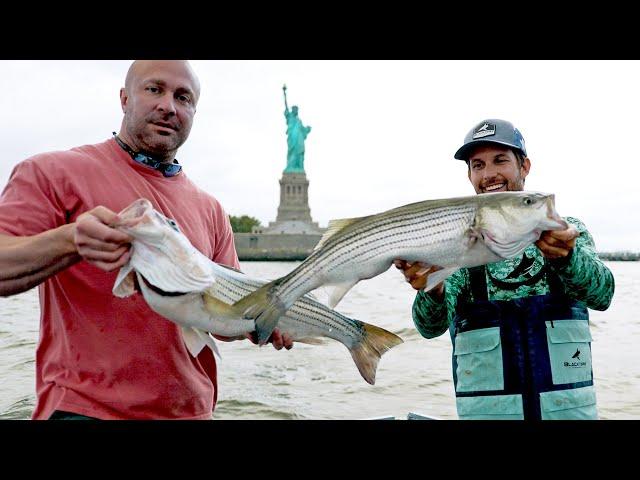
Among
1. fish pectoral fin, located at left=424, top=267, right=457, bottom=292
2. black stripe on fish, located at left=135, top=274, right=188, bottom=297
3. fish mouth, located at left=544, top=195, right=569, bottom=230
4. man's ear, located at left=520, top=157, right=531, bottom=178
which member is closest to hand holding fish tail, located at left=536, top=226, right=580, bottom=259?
fish mouth, located at left=544, top=195, right=569, bottom=230

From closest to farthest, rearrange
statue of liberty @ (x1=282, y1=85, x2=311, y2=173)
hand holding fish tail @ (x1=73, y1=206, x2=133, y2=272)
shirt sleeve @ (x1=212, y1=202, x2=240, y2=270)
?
hand holding fish tail @ (x1=73, y1=206, x2=133, y2=272)
shirt sleeve @ (x1=212, y1=202, x2=240, y2=270)
statue of liberty @ (x1=282, y1=85, x2=311, y2=173)

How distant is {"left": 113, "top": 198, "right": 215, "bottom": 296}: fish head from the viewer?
2.50 m

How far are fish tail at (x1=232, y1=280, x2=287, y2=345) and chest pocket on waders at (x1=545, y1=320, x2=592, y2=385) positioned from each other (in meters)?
1.78

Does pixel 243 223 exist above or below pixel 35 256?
above

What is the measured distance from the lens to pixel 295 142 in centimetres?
7306

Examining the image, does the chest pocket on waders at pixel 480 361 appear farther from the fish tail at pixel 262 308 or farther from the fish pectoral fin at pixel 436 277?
the fish tail at pixel 262 308

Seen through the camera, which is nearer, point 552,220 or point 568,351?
point 552,220

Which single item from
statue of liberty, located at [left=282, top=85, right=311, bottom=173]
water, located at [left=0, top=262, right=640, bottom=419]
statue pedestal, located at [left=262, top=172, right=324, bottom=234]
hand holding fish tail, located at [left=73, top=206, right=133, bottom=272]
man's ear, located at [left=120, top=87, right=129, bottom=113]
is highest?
statue of liberty, located at [left=282, top=85, right=311, bottom=173]

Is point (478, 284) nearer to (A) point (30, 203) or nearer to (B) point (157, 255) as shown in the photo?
(B) point (157, 255)

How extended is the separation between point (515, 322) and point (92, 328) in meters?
2.49

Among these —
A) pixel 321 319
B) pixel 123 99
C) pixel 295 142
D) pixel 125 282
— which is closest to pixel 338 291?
pixel 321 319

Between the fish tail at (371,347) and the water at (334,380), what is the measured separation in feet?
18.2

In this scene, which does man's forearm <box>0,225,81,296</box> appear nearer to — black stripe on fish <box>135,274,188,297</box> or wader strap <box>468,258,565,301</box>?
black stripe on fish <box>135,274,188,297</box>
